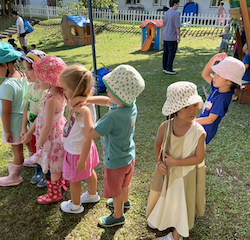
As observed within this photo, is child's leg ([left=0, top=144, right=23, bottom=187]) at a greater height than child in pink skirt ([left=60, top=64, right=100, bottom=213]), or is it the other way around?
A: child in pink skirt ([left=60, top=64, right=100, bottom=213])

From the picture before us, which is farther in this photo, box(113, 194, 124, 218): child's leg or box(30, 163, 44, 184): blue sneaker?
box(30, 163, 44, 184): blue sneaker

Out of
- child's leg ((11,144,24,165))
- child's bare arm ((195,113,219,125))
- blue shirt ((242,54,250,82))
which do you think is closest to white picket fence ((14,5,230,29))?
blue shirt ((242,54,250,82))

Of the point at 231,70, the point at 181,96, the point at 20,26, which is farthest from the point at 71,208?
the point at 20,26

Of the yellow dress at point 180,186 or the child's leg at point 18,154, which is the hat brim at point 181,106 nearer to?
the yellow dress at point 180,186

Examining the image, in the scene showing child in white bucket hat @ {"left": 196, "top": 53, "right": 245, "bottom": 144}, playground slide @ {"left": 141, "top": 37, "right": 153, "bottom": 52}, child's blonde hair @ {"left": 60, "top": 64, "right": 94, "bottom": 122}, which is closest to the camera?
child's blonde hair @ {"left": 60, "top": 64, "right": 94, "bottom": 122}

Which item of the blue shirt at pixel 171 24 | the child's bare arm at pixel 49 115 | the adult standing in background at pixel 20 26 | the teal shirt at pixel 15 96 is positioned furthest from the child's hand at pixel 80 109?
the adult standing in background at pixel 20 26

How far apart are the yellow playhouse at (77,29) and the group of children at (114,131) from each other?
32.1ft

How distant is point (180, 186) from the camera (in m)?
1.93

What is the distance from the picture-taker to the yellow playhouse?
11438mm

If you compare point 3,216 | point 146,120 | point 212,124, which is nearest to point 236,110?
point 146,120

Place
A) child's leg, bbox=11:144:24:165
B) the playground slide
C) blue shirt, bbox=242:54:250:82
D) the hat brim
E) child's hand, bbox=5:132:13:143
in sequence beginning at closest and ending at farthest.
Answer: the hat brim, child's hand, bbox=5:132:13:143, child's leg, bbox=11:144:24:165, blue shirt, bbox=242:54:250:82, the playground slide

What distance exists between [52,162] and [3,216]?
81 centimetres

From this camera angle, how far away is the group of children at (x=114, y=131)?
179 centimetres

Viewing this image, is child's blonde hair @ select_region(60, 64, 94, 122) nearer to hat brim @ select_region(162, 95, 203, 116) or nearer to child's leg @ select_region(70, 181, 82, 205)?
hat brim @ select_region(162, 95, 203, 116)
